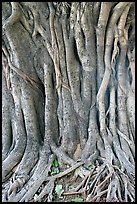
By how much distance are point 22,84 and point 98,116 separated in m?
1.09

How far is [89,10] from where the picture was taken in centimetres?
355

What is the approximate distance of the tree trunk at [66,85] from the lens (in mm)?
3420

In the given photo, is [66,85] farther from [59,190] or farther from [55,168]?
[59,190]

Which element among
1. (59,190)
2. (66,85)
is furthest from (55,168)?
(66,85)

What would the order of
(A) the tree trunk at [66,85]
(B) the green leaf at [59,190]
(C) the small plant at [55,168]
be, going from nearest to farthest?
(B) the green leaf at [59,190]
(C) the small plant at [55,168]
(A) the tree trunk at [66,85]

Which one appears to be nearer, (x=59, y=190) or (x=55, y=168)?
(x=59, y=190)

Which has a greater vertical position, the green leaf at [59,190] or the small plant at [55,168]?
the small plant at [55,168]

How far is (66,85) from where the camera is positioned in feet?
11.9

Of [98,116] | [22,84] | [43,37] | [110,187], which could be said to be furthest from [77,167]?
[43,37]

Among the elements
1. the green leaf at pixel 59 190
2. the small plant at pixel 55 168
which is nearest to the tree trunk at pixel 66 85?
the small plant at pixel 55 168

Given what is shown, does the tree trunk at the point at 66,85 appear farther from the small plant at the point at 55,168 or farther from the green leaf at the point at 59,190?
the green leaf at the point at 59,190

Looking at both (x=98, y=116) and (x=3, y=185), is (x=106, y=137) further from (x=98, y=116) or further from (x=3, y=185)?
(x=3, y=185)

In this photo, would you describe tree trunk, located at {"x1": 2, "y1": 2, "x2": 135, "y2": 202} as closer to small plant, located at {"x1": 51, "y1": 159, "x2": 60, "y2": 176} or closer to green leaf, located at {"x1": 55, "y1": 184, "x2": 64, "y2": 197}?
small plant, located at {"x1": 51, "y1": 159, "x2": 60, "y2": 176}

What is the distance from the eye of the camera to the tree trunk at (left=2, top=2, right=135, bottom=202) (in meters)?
3.42
